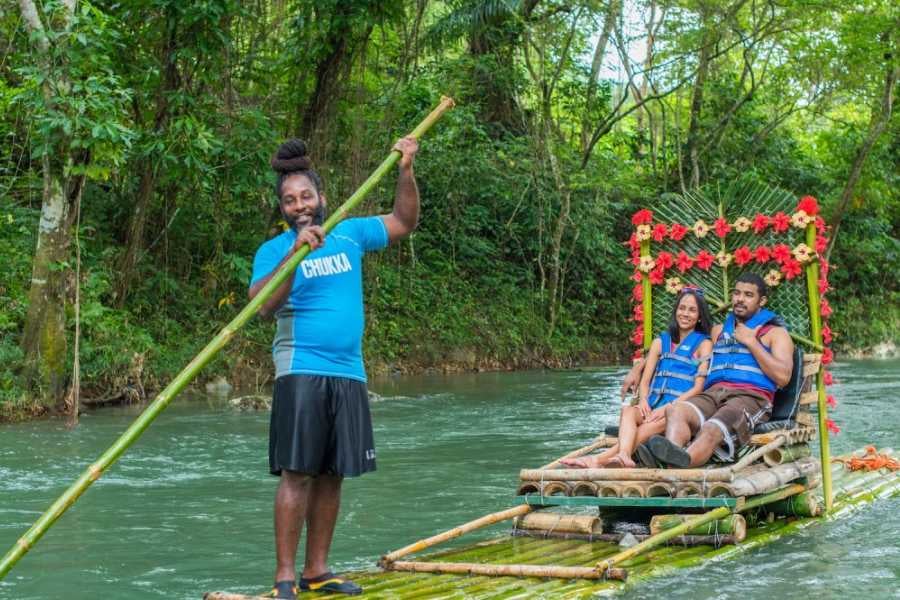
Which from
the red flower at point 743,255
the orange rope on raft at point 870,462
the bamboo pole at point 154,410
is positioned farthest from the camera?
the orange rope on raft at point 870,462

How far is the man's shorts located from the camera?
6.26 meters

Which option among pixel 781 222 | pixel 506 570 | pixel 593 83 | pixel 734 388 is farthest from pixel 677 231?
pixel 593 83

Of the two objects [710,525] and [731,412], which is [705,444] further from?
[710,525]

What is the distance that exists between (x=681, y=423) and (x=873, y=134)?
15.7 metres

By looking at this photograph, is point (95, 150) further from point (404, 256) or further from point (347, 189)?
point (404, 256)

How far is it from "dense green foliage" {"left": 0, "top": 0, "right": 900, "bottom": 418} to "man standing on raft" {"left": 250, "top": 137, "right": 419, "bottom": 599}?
650cm

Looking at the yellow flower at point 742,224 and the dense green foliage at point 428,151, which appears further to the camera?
the dense green foliage at point 428,151

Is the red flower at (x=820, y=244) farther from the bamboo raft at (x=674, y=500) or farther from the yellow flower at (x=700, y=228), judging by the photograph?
the yellow flower at (x=700, y=228)

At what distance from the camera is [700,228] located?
24.7ft

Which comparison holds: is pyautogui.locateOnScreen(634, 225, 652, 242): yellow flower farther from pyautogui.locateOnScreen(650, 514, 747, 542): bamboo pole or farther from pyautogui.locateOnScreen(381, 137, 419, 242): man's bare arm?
pyautogui.locateOnScreen(381, 137, 419, 242): man's bare arm

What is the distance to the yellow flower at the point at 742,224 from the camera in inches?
288

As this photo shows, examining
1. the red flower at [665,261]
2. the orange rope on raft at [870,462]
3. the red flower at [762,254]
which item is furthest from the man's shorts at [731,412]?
the orange rope on raft at [870,462]

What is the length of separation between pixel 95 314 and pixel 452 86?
783 centimetres

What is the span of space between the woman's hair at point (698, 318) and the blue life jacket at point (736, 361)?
171 mm
